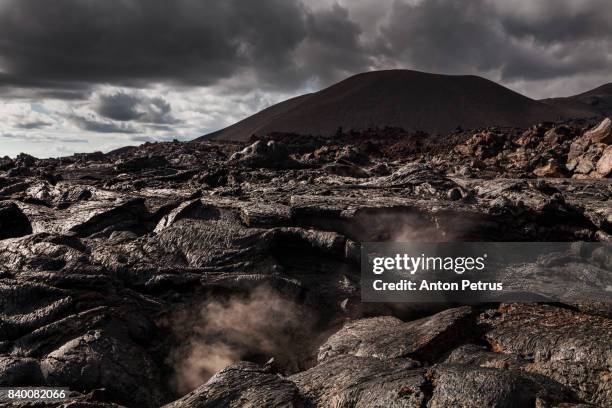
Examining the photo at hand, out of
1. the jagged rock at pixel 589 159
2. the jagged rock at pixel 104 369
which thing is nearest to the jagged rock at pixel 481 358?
the jagged rock at pixel 104 369

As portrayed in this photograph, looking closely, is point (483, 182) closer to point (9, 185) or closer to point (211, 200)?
point (211, 200)

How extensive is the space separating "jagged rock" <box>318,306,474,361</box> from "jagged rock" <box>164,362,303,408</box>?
3.03m

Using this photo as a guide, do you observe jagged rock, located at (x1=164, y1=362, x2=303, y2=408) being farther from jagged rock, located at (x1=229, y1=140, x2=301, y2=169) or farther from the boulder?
the boulder

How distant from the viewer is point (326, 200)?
2297 cm

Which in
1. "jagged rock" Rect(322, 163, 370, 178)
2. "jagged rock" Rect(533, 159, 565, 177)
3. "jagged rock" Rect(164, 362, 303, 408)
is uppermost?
"jagged rock" Rect(322, 163, 370, 178)

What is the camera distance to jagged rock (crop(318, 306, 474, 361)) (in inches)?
497

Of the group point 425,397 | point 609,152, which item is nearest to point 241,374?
point 425,397

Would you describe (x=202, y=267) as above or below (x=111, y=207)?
below

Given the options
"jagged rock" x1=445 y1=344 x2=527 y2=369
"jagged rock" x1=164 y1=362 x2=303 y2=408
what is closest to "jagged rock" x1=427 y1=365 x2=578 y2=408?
"jagged rock" x1=445 y1=344 x2=527 y2=369

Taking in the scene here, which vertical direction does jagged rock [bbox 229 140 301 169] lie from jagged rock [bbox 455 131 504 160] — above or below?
below

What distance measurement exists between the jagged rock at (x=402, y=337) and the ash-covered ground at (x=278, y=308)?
59mm

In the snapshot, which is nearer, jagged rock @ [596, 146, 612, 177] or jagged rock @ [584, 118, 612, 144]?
jagged rock @ [596, 146, 612, 177]

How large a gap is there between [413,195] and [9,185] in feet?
93.6

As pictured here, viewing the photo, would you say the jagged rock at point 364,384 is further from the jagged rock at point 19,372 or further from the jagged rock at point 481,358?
the jagged rock at point 19,372
